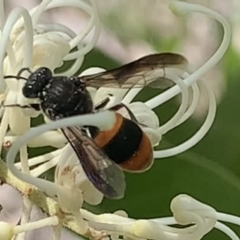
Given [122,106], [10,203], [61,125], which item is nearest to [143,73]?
[122,106]

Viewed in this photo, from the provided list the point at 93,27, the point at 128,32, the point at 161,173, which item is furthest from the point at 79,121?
the point at 128,32

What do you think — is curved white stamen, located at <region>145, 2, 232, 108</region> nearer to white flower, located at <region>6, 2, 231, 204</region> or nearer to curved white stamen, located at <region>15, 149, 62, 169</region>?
white flower, located at <region>6, 2, 231, 204</region>

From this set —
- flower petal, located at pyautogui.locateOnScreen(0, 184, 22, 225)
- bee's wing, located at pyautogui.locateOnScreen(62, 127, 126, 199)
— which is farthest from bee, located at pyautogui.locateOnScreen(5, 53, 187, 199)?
flower petal, located at pyautogui.locateOnScreen(0, 184, 22, 225)

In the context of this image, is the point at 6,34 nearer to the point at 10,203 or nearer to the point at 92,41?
the point at 92,41

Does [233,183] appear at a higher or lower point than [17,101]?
lower

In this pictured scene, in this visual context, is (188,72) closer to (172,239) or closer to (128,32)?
(172,239)

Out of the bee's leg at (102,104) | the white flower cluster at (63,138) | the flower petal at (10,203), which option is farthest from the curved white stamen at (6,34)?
the flower petal at (10,203)

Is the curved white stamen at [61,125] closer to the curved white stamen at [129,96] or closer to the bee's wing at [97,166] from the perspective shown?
the bee's wing at [97,166]
